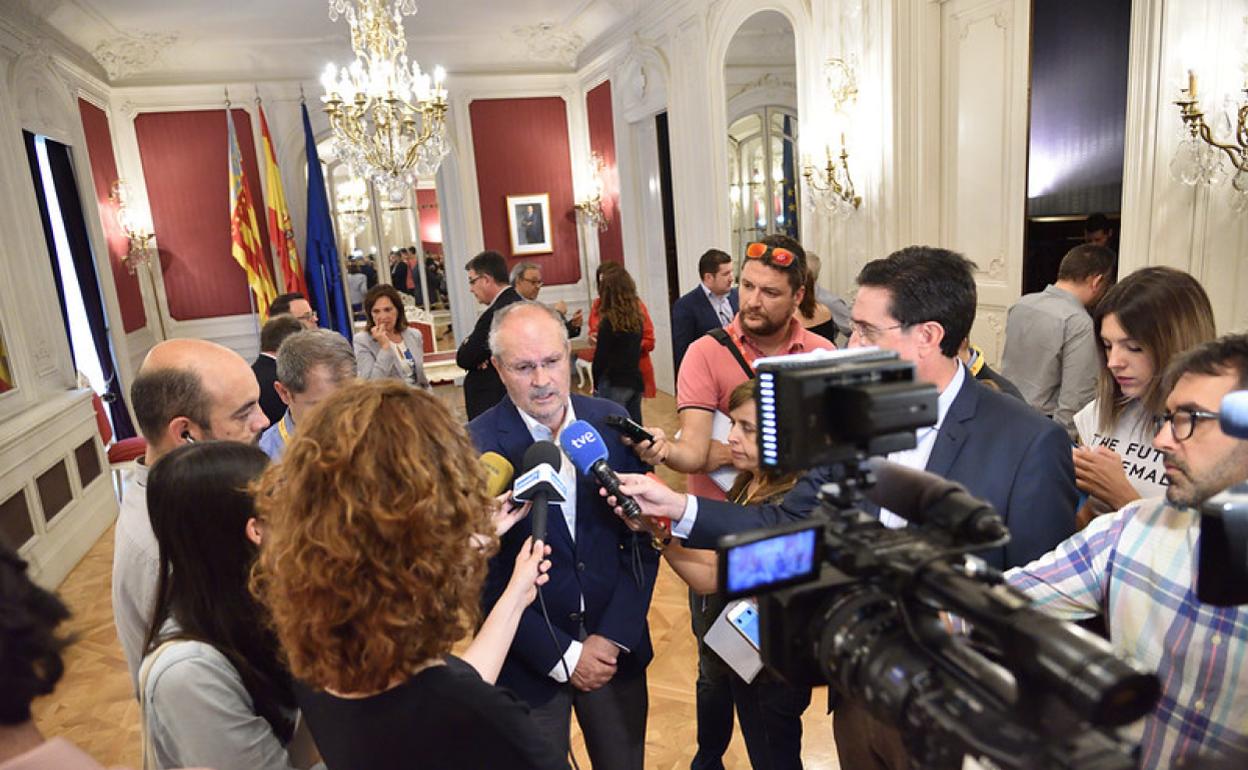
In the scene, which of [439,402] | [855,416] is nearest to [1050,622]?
[855,416]

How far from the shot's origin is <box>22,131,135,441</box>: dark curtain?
6.28 m

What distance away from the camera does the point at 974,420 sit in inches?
62.5

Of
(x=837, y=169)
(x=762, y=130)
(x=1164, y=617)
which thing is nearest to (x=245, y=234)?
(x=762, y=130)

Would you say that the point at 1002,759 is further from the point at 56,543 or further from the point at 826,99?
the point at 56,543

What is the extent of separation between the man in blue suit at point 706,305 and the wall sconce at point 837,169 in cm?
106

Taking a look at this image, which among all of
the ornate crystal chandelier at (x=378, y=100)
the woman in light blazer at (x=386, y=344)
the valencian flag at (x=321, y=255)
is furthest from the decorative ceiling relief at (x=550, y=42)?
the woman in light blazer at (x=386, y=344)

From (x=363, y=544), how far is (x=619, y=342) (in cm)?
406

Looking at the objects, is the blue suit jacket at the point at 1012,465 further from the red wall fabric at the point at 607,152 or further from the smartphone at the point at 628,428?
the red wall fabric at the point at 607,152

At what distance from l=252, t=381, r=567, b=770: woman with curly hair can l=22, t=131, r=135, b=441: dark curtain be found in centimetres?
665

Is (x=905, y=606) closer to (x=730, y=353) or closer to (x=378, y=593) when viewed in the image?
(x=378, y=593)

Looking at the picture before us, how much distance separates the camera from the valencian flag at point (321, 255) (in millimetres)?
9133

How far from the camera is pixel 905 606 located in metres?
0.74

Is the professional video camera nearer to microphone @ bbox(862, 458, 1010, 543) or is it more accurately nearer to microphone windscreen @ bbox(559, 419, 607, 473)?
microphone @ bbox(862, 458, 1010, 543)

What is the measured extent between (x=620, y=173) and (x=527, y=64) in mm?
2315
